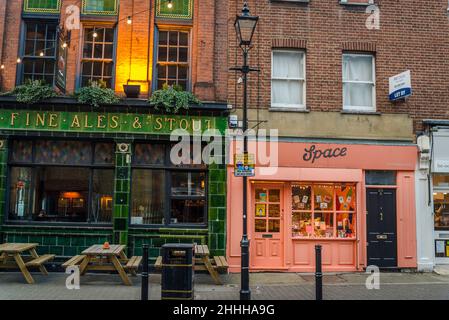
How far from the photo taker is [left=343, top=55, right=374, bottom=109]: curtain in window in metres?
14.1

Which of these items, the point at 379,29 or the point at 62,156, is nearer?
the point at 62,156

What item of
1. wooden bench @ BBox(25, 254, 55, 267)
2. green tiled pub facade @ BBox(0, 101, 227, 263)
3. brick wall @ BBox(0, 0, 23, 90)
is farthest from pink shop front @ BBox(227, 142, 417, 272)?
brick wall @ BBox(0, 0, 23, 90)

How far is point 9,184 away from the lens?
1305 centimetres

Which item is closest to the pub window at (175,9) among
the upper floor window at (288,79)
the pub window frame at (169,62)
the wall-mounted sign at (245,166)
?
the pub window frame at (169,62)

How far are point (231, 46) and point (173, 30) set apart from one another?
182cm

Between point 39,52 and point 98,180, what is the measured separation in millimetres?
4105

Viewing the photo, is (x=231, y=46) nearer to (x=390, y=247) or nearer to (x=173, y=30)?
(x=173, y=30)

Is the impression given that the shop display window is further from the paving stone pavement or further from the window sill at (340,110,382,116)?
the window sill at (340,110,382,116)

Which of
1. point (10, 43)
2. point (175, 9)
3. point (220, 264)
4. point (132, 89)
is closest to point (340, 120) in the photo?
point (220, 264)

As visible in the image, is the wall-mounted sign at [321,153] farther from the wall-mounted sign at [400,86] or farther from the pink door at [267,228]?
the wall-mounted sign at [400,86]

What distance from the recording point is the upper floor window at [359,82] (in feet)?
46.2

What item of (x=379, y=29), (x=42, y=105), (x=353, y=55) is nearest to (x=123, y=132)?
(x=42, y=105)

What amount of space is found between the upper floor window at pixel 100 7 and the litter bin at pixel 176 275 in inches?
316

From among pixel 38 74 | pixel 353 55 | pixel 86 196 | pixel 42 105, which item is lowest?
pixel 86 196
